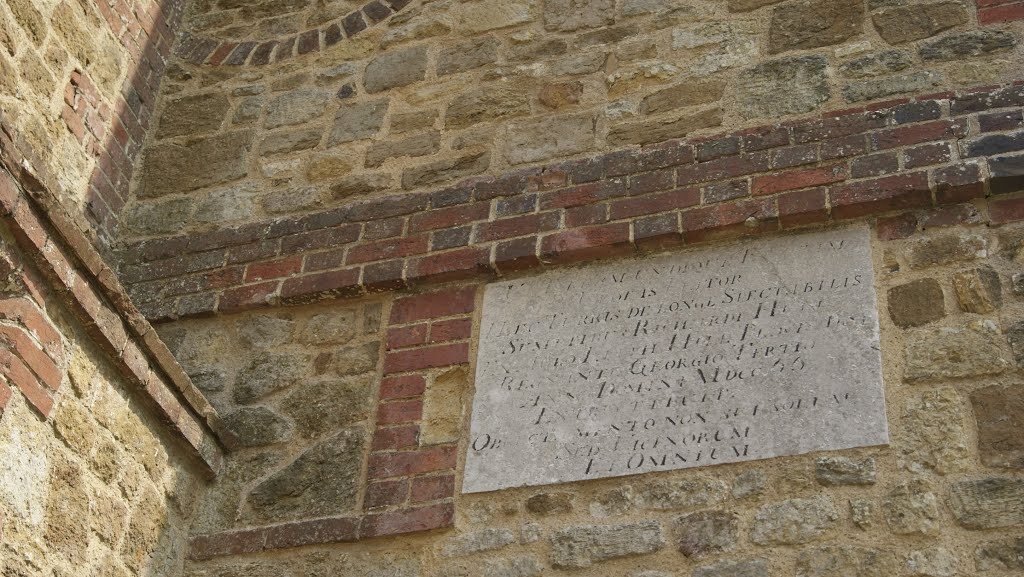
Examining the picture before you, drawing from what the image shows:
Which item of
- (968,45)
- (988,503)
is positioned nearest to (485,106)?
(968,45)

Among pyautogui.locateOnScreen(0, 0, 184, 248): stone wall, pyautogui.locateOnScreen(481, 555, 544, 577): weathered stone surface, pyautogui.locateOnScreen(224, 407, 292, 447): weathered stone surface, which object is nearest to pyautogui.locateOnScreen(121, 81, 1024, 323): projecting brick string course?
pyautogui.locateOnScreen(0, 0, 184, 248): stone wall

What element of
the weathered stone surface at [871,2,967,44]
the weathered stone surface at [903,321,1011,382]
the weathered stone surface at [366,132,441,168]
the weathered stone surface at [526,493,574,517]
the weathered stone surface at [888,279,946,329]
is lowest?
the weathered stone surface at [526,493,574,517]

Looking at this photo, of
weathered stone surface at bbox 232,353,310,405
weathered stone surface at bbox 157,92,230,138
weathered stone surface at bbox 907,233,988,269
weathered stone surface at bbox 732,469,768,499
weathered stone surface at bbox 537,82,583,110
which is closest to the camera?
weathered stone surface at bbox 732,469,768,499

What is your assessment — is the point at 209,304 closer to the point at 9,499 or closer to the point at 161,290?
the point at 161,290

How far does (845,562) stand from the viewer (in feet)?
11.8

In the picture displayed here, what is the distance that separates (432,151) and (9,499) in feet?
7.08

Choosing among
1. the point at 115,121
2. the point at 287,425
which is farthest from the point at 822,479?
the point at 115,121

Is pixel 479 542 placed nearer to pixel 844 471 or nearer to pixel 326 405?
pixel 326 405

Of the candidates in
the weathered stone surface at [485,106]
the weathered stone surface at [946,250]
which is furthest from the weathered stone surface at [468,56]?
the weathered stone surface at [946,250]

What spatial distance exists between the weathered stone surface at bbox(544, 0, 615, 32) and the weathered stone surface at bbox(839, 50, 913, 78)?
997mm

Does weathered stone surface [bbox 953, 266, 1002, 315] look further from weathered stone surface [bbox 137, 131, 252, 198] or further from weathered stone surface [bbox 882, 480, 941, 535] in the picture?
weathered stone surface [bbox 137, 131, 252, 198]

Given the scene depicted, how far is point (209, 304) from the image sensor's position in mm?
4812

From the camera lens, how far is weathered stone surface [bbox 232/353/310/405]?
459 centimetres

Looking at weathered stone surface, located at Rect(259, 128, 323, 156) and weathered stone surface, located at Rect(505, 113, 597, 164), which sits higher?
weathered stone surface, located at Rect(259, 128, 323, 156)
